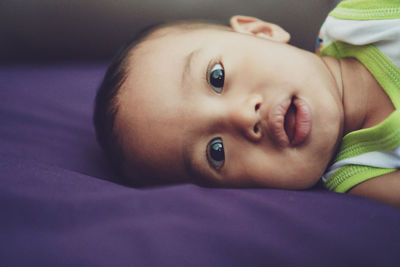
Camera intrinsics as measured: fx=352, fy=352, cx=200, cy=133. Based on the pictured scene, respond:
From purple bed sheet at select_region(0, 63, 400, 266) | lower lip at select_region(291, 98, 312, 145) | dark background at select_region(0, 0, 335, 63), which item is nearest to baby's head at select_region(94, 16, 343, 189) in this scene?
lower lip at select_region(291, 98, 312, 145)

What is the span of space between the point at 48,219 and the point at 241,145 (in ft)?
1.22

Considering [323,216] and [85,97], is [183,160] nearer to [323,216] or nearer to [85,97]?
[323,216]

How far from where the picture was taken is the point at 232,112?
683 mm

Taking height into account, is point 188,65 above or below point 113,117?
above

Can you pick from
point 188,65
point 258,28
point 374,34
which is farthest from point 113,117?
point 374,34

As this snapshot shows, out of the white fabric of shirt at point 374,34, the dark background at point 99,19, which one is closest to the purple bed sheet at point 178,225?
the white fabric of shirt at point 374,34

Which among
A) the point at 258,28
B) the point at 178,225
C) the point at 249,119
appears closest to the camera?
the point at 178,225

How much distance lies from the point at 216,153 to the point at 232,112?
96 millimetres

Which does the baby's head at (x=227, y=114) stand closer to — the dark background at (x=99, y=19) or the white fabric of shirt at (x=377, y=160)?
the white fabric of shirt at (x=377, y=160)

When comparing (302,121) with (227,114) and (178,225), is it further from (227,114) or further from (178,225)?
(178,225)

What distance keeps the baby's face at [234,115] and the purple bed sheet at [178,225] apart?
0.11 meters

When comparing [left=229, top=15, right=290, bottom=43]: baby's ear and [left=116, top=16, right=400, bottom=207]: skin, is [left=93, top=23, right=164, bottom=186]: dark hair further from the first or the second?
[left=229, top=15, right=290, bottom=43]: baby's ear

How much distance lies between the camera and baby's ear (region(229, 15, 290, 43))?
942 mm

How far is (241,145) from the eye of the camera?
0.71 metres
